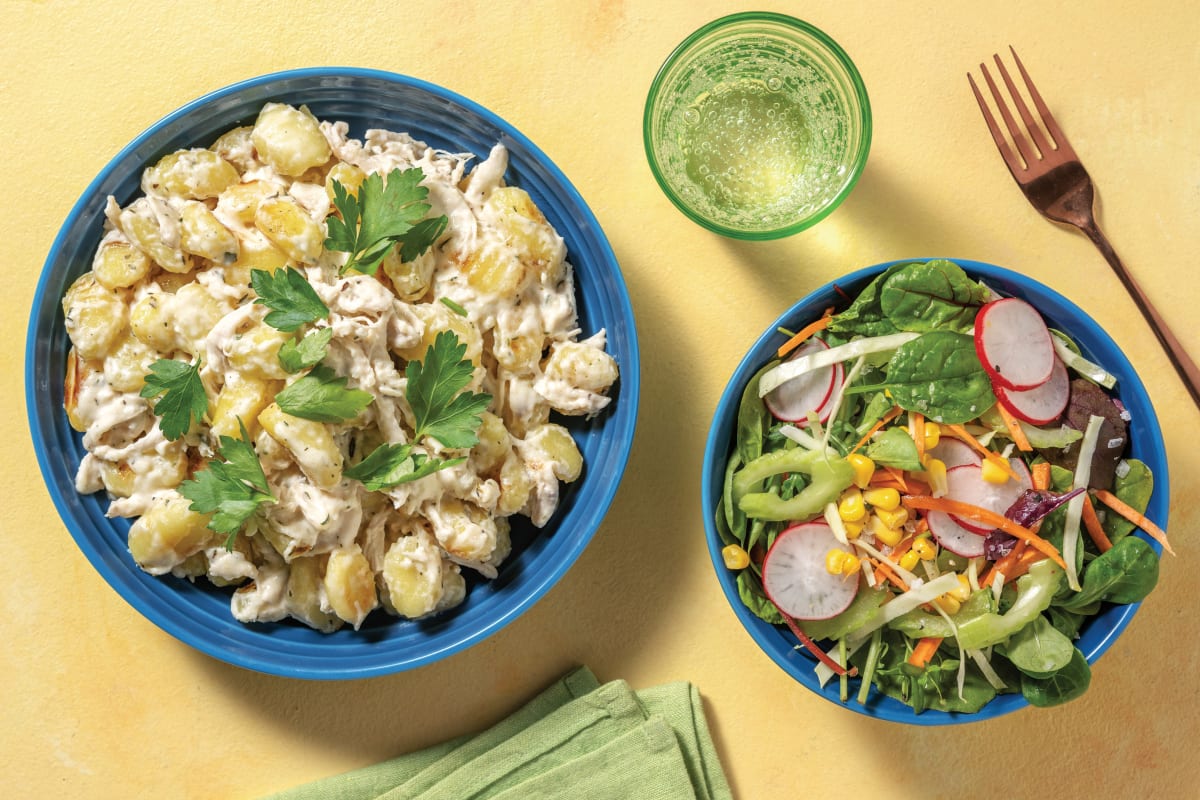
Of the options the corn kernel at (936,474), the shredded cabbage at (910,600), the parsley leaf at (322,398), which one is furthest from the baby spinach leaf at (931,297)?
the parsley leaf at (322,398)

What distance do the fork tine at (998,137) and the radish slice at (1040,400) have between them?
60 centimetres

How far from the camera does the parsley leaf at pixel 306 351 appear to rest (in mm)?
1655

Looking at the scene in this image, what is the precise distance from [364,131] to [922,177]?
130 cm

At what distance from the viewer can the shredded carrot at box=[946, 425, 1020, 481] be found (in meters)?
1.81

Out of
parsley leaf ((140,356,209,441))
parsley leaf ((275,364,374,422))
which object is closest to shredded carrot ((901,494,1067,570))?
parsley leaf ((275,364,374,422))

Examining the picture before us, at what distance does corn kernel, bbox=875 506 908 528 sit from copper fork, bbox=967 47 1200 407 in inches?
35.8

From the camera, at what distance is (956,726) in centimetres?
229

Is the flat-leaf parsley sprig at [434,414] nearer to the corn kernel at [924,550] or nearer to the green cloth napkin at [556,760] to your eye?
the green cloth napkin at [556,760]

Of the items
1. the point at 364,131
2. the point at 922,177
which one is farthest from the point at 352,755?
the point at 922,177

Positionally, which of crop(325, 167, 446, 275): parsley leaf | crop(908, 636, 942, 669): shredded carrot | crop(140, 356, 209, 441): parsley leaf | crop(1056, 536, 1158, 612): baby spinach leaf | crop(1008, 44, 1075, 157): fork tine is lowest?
crop(1056, 536, 1158, 612): baby spinach leaf

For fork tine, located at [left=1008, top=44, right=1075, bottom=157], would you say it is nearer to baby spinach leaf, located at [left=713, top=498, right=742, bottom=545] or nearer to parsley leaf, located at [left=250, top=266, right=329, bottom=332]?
baby spinach leaf, located at [left=713, top=498, right=742, bottom=545]

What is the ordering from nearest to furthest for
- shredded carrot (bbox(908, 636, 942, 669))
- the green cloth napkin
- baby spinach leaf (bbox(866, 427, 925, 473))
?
baby spinach leaf (bbox(866, 427, 925, 473))
shredded carrot (bbox(908, 636, 942, 669))
the green cloth napkin

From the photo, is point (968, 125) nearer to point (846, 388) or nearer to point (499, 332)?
point (846, 388)

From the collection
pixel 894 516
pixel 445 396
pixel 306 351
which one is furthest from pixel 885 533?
pixel 306 351
